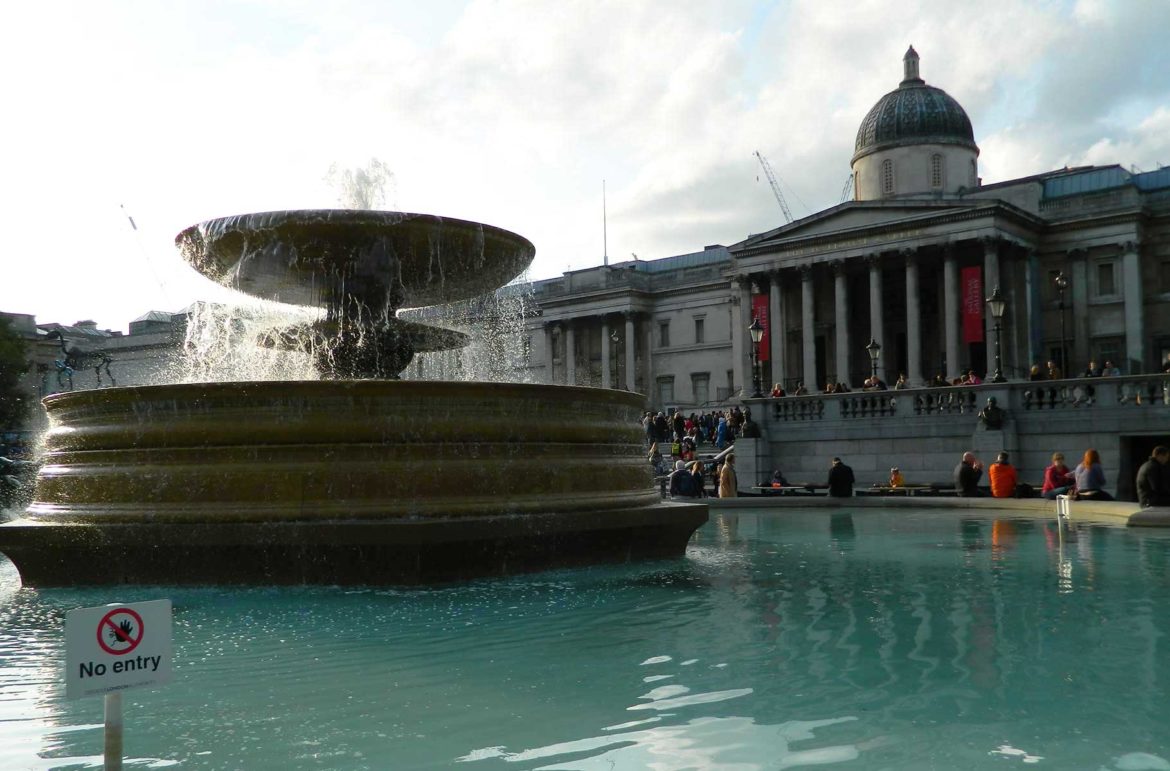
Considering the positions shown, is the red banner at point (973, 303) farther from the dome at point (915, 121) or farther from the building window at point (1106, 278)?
the dome at point (915, 121)

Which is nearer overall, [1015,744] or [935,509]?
[1015,744]

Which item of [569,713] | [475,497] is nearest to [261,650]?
[569,713]

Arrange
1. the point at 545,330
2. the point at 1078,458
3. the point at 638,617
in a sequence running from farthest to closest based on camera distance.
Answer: the point at 545,330
the point at 1078,458
the point at 638,617

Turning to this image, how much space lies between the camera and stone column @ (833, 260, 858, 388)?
5019cm

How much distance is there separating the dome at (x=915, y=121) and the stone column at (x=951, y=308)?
7925 mm

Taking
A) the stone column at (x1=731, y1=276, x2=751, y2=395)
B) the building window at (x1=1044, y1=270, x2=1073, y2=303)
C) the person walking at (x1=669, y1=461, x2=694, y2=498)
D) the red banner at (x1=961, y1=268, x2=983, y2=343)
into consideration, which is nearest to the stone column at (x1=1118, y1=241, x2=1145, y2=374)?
the building window at (x1=1044, y1=270, x2=1073, y2=303)

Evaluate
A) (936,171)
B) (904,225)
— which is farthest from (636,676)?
(936,171)

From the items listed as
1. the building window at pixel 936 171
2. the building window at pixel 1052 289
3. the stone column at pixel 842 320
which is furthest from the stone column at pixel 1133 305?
the stone column at pixel 842 320

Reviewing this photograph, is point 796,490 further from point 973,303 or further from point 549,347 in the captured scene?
point 549,347

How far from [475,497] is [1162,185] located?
1973 inches

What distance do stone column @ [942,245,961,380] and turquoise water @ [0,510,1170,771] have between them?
41640 millimetres

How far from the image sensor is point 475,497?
691 cm

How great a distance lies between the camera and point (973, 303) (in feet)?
152

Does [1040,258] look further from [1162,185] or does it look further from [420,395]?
[420,395]
